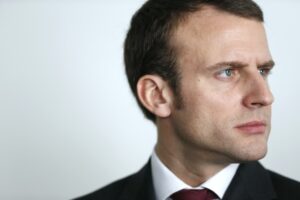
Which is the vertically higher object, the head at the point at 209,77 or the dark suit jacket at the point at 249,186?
the head at the point at 209,77

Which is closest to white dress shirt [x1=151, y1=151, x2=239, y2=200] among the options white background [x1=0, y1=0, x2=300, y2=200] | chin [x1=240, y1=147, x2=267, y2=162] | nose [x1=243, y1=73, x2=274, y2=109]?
chin [x1=240, y1=147, x2=267, y2=162]

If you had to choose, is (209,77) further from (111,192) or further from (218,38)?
(111,192)

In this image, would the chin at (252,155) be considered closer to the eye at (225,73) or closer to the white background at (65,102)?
the eye at (225,73)

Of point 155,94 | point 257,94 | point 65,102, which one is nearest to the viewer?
point 257,94

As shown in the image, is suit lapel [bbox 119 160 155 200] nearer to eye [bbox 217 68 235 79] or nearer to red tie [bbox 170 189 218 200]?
red tie [bbox 170 189 218 200]

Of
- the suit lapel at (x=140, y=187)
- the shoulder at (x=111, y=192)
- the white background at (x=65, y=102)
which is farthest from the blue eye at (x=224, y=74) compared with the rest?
the white background at (x=65, y=102)

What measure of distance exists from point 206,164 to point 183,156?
0.09 metres

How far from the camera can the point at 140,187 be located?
1.96m

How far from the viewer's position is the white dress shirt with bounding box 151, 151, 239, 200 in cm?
181

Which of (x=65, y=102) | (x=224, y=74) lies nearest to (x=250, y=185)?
(x=224, y=74)

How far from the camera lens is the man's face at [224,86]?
5.65 ft

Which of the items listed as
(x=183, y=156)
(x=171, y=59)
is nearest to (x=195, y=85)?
(x=171, y=59)

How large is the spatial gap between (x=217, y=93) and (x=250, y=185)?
1.06 ft

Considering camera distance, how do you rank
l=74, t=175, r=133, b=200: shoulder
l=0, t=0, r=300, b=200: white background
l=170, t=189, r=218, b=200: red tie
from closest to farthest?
l=170, t=189, r=218, b=200: red tie < l=74, t=175, r=133, b=200: shoulder < l=0, t=0, r=300, b=200: white background
